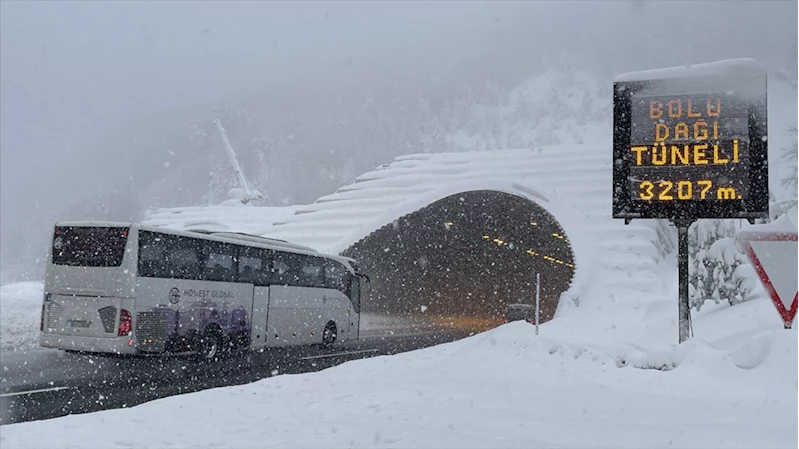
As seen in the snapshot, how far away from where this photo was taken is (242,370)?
Answer: 1458cm

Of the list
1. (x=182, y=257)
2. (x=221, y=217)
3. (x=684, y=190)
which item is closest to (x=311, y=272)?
(x=182, y=257)

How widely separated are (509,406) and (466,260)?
1891 inches

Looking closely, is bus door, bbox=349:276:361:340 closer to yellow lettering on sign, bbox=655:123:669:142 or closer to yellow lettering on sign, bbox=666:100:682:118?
yellow lettering on sign, bbox=655:123:669:142

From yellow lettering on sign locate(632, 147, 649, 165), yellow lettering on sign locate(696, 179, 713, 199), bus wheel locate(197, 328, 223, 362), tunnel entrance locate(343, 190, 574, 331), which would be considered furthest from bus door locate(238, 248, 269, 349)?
tunnel entrance locate(343, 190, 574, 331)

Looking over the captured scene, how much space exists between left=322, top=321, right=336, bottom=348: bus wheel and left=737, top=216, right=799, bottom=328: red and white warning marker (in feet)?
53.1

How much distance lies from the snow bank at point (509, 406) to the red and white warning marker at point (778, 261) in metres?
1.41

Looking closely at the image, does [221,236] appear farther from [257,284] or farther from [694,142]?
[694,142]

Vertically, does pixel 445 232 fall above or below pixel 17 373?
above

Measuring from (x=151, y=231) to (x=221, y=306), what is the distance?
2884 mm

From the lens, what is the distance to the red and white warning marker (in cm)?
713

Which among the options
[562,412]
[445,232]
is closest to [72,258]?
[562,412]

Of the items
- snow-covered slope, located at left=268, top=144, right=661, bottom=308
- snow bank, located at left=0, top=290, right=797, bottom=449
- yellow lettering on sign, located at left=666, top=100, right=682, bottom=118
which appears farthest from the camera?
snow-covered slope, located at left=268, top=144, right=661, bottom=308

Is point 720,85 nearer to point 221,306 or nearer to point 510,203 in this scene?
point 221,306

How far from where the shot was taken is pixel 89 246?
46.7 feet
